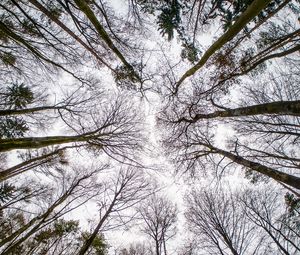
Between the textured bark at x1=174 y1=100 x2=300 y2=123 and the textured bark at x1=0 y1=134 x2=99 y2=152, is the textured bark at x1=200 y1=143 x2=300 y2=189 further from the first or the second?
the textured bark at x1=0 y1=134 x2=99 y2=152

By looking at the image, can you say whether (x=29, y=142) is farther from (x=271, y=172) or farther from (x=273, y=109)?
(x=271, y=172)

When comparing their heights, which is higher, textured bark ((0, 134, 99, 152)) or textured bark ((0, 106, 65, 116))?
textured bark ((0, 106, 65, 116))

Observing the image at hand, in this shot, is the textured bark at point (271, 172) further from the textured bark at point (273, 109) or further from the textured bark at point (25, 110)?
the textured bark at point (25, 110)

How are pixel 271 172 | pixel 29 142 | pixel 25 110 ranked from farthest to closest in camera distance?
pixel 25 110, pixel 271 172, pixel 29 142

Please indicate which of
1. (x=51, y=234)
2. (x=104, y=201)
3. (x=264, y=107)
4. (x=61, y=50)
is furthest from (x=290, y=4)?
(x=51, y=234)

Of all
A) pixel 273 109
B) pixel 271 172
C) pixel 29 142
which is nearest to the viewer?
pixel 273 109

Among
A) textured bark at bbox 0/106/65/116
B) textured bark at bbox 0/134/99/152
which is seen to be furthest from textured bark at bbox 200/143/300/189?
textured bark at bbox 0/106/65/116

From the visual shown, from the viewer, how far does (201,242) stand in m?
11.1

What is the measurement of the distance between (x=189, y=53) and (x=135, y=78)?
2.02 metres

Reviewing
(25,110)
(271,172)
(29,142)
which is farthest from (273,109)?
(25,110)

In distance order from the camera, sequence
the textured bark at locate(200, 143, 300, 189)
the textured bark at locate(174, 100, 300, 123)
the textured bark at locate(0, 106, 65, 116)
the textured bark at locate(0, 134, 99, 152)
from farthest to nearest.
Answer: the textured bark at locate(0, 106, 65, 116), the textured bark at locate(0, 134, 99, 152), the textured bark at locate(200, 143, 300, 189), the textured bark at locate(174, 100, 300, 123)

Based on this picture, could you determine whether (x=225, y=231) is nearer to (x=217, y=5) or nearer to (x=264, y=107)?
(x=264, y=107)

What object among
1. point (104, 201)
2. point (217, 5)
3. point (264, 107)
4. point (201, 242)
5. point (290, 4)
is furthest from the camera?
point (201, 242)

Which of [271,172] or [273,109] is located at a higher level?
[273,109]
